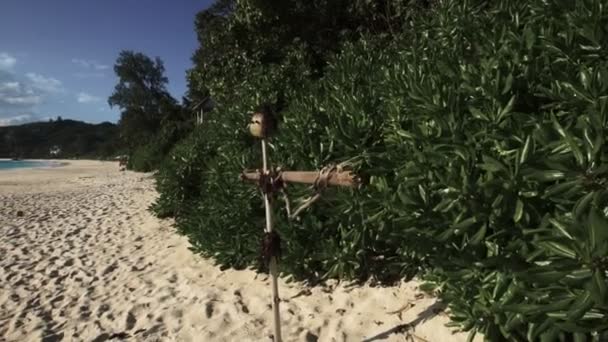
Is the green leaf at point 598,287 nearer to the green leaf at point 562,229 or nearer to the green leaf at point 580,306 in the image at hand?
the green leaf at point 580,306

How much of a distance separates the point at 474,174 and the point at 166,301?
3.28 m

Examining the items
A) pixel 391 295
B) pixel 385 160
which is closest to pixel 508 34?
pixel 385 160

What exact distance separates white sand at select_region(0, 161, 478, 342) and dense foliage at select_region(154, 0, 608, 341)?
29cm

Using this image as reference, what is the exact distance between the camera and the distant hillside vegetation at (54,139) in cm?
9825

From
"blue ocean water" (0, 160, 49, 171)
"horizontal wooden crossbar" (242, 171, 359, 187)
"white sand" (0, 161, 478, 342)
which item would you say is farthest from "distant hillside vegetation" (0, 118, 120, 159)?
"horizontal wooden crossbar" (242, 171, 359, 187)

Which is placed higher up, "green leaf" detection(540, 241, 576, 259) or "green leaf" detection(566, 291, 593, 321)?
"green leaf" detection(540, 241, 576, 259)

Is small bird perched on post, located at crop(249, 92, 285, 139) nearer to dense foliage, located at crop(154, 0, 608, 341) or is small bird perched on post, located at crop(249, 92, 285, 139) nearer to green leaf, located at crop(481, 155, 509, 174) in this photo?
dense foliage, located at crop(154, 0, 608, 341)

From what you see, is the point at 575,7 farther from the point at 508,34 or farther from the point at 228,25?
the point at 228,25

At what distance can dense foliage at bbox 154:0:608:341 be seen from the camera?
1.44 meters

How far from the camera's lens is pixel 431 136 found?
231cm

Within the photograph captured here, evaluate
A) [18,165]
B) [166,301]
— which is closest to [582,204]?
[166,301]

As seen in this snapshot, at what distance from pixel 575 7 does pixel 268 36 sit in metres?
7.36

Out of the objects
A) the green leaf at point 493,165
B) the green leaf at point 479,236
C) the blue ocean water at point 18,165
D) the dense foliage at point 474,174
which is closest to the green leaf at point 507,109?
the dense foliage at point 474,174

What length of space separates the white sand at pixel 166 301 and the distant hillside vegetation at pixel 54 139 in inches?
3672
